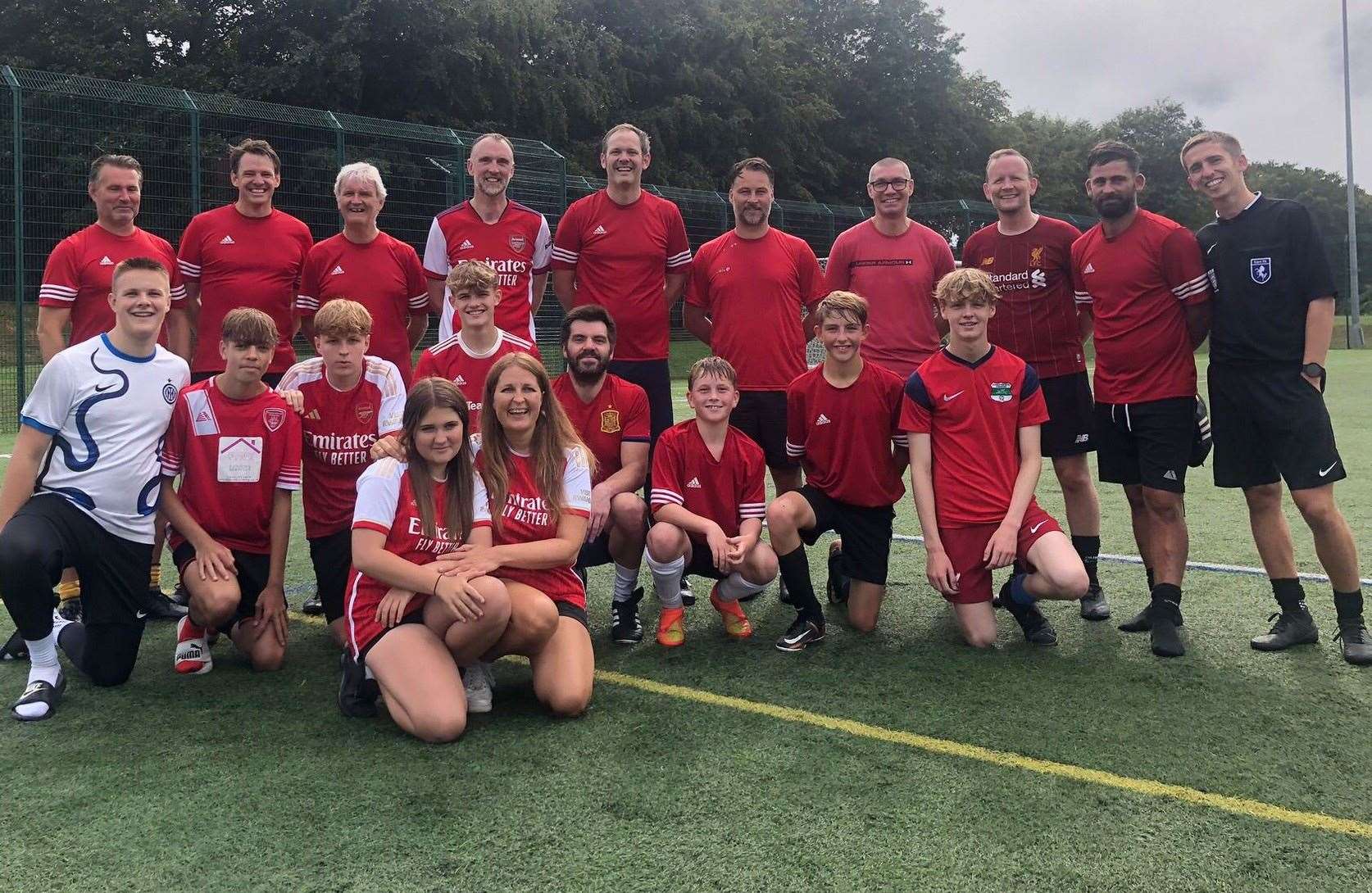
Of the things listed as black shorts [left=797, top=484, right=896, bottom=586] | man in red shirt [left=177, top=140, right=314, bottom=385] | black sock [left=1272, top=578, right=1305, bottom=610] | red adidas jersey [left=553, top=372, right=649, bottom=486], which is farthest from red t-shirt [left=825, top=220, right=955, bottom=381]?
man in red shirt [left=177, top=140, right=314, bottom=385]

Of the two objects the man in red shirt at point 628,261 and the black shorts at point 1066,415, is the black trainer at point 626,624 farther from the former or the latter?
the black shorts at point 1066,415

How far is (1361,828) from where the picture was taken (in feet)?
8.63

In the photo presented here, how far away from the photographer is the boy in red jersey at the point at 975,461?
169 inches

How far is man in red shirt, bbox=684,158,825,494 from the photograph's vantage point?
517cm

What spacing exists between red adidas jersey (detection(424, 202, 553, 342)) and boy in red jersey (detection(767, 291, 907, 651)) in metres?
1.48

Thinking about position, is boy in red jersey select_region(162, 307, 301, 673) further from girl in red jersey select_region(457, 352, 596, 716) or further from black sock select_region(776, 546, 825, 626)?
black sock select_region(776, 546, 825, 626)

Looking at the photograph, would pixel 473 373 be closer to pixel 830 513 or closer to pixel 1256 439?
pixel 830 513

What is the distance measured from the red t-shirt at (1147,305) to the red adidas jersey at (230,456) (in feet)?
11.1

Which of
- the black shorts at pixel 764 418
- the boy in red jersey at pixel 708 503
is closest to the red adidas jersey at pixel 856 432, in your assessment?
the boy in red jersey at pixel 708 503

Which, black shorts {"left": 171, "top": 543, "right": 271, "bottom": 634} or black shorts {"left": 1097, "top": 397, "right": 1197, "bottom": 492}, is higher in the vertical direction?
black shorts {"left": 1097, "top": 397, "right": 1197, "bottom": 492}

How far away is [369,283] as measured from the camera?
16.8 feet

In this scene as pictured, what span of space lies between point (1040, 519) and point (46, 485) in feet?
12.3

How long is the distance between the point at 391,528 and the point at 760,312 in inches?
91.3

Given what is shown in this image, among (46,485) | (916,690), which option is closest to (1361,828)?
(916,690)
